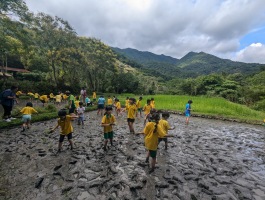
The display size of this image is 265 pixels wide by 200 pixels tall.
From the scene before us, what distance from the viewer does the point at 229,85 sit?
51.6 m

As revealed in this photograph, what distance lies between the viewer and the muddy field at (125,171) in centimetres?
462

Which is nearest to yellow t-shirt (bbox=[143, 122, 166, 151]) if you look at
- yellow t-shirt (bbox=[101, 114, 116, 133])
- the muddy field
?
the muddy field

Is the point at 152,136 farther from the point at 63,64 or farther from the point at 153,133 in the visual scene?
the point at 63,64

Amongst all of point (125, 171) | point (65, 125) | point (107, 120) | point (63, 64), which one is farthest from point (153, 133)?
point (63, 64)

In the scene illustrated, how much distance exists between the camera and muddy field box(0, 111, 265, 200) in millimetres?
4621

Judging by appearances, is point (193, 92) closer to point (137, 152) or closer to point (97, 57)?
point (97, 57)

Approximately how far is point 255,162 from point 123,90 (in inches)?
2051

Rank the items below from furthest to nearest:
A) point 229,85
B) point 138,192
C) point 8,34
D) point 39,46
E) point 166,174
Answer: point 229,85, point 39,46, point 8,34, point 166,174, point 138,192

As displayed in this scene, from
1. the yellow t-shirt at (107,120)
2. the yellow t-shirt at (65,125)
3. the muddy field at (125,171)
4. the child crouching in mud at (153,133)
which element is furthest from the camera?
the yellow t-shirt at (107,120)

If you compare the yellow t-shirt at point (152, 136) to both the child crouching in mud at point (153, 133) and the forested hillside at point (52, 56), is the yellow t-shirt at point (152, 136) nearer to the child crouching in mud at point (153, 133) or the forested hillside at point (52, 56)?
the child crouching in mud at point (153, 133)

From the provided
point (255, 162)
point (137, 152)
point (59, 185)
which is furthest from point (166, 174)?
point (255, 162)

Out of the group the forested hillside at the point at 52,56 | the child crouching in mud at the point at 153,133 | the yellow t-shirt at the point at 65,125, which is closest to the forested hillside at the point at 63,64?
the forested hillside at the point at 52,56

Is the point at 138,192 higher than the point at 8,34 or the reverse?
the reverse

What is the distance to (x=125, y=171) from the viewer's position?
18.9 feet
